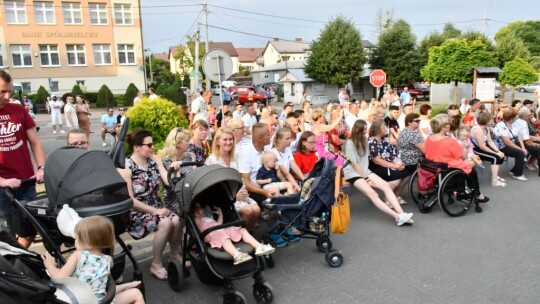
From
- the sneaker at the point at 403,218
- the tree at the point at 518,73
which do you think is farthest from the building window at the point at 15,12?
the sneaker at the point at 403,218

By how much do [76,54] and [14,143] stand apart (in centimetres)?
4557

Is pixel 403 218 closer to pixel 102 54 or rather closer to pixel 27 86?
pixel 102 54

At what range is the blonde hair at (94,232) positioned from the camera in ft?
10.4

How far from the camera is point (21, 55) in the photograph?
4238cm

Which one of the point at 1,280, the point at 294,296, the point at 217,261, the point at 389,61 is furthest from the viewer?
the point at 389,61

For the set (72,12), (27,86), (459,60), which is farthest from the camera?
(72,12)

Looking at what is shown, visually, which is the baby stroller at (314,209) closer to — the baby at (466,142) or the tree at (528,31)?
the baby at (466,142)

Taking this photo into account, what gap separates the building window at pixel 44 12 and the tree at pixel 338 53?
27.3 metres

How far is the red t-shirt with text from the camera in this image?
411cm

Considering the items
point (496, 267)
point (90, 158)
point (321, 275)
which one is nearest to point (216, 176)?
point (90, 158)

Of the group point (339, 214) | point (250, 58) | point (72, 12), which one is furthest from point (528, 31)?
point (339, 214)

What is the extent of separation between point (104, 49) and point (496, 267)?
47.4 m

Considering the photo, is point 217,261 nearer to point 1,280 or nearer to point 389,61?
point 1,280

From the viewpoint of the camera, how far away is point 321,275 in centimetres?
468
